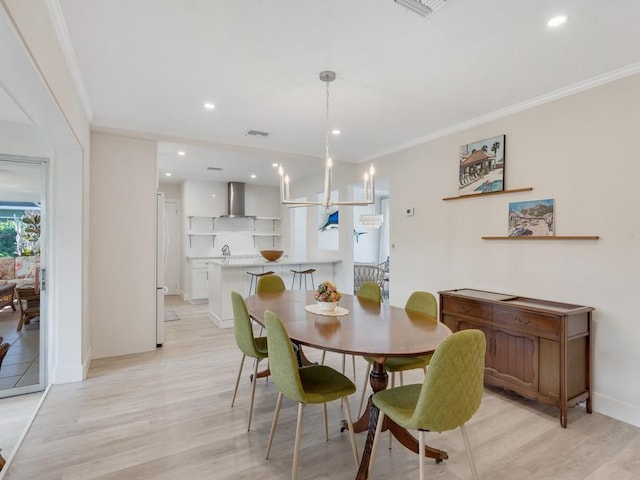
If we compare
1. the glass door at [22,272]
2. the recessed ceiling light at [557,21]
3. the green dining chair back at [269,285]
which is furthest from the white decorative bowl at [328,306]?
the glass door at [22,272]

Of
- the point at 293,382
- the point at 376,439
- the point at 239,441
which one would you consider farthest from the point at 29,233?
the point at 376,439

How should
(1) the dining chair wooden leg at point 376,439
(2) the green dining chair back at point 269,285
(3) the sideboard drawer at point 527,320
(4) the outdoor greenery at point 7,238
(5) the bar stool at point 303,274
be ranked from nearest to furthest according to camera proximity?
(1) the dining chair wooden leg at point 376,439
(3) the sideboard drawer at point 527,320
(4) the outdoor greenery at point 7,238
(2) the green dining chair back at point 269,285
(5) the bar stool at point 303,274

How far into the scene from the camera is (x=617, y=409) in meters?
2.64

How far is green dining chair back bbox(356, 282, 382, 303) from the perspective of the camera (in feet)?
10.6

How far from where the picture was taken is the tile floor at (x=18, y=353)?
3092 mm

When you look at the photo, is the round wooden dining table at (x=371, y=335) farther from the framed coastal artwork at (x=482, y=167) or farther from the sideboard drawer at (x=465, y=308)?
the framed coastal artwork at (x=482, y=167)

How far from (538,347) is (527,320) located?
21 cm

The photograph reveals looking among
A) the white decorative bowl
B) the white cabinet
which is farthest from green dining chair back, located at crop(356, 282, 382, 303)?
the white cabinet

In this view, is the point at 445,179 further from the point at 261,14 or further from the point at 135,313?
the point at 135,313

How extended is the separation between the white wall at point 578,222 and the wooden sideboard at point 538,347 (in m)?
0.16

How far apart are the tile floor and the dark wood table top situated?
214 centimetres

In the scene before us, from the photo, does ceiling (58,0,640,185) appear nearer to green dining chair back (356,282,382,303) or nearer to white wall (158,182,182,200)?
green dining chair back (356,282,382,303)

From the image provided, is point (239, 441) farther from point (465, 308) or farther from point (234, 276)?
point (234, 276)

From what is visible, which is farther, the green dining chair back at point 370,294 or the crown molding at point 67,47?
the green dining chair back at point 370,294
